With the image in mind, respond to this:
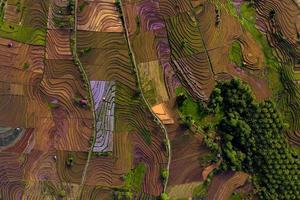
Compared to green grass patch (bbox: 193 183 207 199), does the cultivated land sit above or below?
above

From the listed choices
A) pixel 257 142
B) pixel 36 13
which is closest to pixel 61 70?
pixel 36 13

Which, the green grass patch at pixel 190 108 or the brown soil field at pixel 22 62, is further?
the green grass patch at pixel 190 108

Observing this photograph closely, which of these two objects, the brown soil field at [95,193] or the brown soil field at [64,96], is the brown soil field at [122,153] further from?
the brown soil field at [64,96]

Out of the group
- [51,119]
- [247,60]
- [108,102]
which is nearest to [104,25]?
[108,102]

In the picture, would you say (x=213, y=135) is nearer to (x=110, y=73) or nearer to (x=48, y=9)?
(x=110, y=73)

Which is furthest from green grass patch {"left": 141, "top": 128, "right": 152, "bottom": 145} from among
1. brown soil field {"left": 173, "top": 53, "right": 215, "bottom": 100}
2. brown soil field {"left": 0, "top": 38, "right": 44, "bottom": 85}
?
brown soil field {"left": 0, "top": 38, "right": 44, "bottom": 85}

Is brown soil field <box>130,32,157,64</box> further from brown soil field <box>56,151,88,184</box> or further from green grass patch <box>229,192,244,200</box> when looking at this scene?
green grass patch <box>229,192,244,200</box>

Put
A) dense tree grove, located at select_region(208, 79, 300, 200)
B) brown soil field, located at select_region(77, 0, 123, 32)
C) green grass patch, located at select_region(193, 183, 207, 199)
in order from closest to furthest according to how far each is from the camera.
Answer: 1. dense tree grove, located at select_region(208, 79, 300, 200)
2. brown soil field, located at select_region(77, 0, 123, 32)
3. green grass patch, located at select_region(193, 183, 207, 199)

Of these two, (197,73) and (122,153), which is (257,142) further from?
(122,153)

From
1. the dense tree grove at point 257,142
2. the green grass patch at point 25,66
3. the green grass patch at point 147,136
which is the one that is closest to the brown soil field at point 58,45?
the green grass patch at point 25,66
